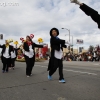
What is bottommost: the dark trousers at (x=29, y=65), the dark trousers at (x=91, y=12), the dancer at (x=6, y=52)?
the dark trousers at (x=29, y=65)

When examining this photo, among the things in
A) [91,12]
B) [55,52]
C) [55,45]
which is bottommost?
[55,52]

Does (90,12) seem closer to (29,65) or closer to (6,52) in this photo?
(29,65)

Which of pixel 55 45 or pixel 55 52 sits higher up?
pixel 55 45

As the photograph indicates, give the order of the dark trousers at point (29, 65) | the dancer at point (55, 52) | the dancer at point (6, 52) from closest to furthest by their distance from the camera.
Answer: the dancer at point (55, 52) → the dark trousers at point (29, 65) → the dancer at point (6, 52)

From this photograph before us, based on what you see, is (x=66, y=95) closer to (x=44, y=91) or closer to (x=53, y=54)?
(x=44, y=91)

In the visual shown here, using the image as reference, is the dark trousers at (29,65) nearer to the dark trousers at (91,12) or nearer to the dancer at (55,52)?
the dancer at (55,52)

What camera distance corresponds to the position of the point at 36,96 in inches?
191

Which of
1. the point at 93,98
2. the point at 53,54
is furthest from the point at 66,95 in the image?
the point at 53,54

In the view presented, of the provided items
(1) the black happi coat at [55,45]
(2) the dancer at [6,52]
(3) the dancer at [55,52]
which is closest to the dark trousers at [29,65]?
(1) the black happi coat at [55,45]

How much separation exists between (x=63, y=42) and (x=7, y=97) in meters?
2.75

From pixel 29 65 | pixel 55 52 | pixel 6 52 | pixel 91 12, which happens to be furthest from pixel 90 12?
pixel 6 52

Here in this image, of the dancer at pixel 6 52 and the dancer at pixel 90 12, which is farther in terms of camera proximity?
the dancer at pixel 6 52

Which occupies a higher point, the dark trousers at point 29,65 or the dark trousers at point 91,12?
the dark trousers at point 91,12

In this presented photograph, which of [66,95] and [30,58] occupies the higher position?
[30,58]
